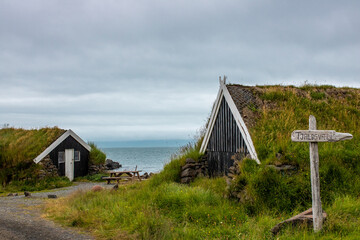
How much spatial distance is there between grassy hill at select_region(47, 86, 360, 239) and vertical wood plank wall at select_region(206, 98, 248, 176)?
→ 0.99m

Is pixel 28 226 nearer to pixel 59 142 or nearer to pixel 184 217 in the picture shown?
pixel 184 217

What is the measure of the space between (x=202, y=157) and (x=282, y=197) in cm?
699

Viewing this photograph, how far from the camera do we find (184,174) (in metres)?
15.6

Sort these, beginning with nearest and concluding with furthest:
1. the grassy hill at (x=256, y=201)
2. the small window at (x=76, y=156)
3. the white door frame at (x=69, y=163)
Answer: the grassy hill at (x=256, y=201) → the white door frame at (x=69, y=163) → the small window at (x=76, y=156)

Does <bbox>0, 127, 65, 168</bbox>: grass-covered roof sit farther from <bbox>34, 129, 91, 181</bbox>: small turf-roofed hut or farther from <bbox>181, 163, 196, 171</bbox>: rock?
<bbox>181, 163, 196, 171</bbox>: rock

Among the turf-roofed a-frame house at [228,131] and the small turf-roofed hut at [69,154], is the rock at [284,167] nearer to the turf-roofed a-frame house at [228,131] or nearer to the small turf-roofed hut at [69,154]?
the turf-roofed a-frame house at [228,131]

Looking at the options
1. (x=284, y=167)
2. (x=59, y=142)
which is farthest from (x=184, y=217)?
(x=59, y=142)

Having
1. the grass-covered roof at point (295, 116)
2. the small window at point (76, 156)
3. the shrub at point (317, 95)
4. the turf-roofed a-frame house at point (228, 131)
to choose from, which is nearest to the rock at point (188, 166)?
the turf-roofed a-frame house at point (228, 131)

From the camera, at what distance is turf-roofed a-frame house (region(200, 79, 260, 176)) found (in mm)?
13547

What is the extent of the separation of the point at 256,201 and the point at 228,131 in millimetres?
5016

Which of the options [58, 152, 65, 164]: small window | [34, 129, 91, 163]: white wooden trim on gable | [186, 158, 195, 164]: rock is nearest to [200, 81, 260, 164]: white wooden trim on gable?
[186, 158, 195, 164]: rock

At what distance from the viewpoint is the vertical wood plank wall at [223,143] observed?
14.0 metres

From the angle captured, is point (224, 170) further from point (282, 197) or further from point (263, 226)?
point (263, 226)

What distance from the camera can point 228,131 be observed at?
1477 centimetres
